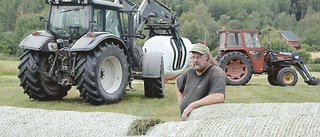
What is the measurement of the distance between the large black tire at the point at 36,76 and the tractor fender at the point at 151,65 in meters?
1.69

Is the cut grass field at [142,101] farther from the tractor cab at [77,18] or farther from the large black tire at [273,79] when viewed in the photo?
the large black tire at [273,79]

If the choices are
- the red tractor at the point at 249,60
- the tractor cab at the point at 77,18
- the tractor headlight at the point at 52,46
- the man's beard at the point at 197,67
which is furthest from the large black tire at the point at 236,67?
the man's beard at the point at 197,67

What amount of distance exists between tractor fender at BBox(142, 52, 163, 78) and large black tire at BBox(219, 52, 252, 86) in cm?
509

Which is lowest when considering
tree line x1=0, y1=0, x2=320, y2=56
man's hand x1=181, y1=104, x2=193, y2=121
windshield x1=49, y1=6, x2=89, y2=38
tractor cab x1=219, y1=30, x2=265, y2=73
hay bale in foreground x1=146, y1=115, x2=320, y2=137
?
tree line x1=0, y1=0, x2=320, y2=56

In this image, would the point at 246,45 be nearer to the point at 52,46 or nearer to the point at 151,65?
the point at 151,65

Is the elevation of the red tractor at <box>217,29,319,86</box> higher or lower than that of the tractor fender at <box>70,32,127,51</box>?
lower

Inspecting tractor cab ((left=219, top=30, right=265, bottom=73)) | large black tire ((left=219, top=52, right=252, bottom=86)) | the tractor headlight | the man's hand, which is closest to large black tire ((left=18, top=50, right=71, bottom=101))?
the tractor headlight

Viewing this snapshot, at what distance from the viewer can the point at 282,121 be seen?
3.28 m

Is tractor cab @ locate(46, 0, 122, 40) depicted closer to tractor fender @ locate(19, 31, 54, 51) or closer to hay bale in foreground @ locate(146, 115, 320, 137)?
tractor fender @ locate(19, 31, 54, 51)

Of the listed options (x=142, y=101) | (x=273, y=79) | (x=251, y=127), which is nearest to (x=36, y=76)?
(x=142, y=101)

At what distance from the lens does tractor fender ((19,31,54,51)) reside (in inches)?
373

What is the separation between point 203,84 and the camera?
528cm

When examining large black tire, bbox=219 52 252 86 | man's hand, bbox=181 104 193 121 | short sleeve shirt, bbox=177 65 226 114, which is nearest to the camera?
man's hand, bbox=181 104 193 121

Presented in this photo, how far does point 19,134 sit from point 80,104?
5.90 metres
